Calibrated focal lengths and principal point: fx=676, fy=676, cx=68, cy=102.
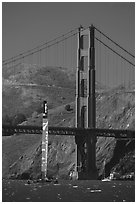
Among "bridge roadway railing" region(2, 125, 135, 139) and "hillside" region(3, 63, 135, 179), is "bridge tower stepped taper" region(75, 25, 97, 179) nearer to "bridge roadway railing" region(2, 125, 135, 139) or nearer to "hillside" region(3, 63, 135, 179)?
"bridge roadway railing" region(2, 125, 135, 139)

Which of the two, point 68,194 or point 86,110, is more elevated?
point 86,110

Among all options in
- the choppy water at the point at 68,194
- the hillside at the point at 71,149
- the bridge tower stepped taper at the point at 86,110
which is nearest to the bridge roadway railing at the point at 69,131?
the bridge tower stepped taper at the point at 86,110

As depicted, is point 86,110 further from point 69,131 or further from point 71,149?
point 71,149

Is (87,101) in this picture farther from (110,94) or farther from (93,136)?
(110,94)

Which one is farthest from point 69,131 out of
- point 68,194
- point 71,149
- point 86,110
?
point 68,194

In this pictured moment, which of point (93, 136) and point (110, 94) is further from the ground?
point (110, 94)

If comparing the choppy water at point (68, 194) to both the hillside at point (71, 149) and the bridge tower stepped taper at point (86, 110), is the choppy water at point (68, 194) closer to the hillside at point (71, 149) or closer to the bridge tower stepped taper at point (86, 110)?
the bridge tower stepped taper at point (86, 110)

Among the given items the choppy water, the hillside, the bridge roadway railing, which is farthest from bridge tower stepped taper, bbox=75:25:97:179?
the choppy water

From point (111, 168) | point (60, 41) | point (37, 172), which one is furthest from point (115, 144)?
point (60, 41)
